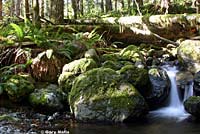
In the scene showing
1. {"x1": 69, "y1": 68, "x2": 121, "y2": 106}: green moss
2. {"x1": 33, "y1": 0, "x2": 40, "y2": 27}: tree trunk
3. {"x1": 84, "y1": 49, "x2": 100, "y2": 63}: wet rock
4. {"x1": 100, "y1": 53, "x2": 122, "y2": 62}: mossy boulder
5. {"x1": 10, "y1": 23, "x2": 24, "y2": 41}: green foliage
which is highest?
{"x1": 33, "y1": 0, "x2": 40, "y2": 27}: tree trunk

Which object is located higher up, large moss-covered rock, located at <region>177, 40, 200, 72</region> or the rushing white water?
large moss-covered rock, located at <region>177, 40, 200, 72</region>

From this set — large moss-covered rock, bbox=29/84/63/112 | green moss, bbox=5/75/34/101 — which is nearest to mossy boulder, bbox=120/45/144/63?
large moss-covered rock, bbox=29/84/63/112

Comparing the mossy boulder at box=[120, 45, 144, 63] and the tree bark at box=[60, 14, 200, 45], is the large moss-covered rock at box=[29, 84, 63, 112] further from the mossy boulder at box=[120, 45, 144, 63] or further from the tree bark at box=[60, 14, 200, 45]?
the tree bark at box=[60, 14, 200, 45]

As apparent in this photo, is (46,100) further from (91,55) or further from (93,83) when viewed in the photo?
(91,55)

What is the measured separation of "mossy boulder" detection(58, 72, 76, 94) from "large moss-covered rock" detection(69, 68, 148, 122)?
84 centimetres

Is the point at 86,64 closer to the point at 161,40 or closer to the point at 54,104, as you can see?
the point at 54,104

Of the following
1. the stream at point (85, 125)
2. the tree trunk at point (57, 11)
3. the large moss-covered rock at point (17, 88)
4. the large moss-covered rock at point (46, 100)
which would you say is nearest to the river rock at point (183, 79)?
the stream at point (85, 125)

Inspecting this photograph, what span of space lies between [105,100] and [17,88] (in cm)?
236

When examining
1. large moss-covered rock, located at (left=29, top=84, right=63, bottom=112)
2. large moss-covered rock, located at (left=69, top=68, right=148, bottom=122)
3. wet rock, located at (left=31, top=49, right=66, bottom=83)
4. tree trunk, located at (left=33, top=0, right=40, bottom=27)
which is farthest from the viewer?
tree trunk, located at (left=33, top=0, right=40, bottom=27)

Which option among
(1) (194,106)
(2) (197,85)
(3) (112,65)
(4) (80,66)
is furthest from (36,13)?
(1) (194,106)

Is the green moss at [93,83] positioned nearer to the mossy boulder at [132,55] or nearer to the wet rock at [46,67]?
the wet rock at [46,67]

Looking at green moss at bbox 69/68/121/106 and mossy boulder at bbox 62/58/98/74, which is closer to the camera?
green moss at bbox 69/68/121/106

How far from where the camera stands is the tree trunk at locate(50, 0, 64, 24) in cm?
1253

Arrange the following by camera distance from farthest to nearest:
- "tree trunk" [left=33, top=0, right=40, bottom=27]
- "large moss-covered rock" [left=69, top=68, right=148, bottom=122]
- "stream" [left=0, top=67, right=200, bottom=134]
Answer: "tree trunk" [left=33, top=0, right=40, bottom=27]
"large moss-covered rock" [left=69, top=68, right=148, bottom=122]
"stream" [left=0, top=67, right=200, bottom=134]
